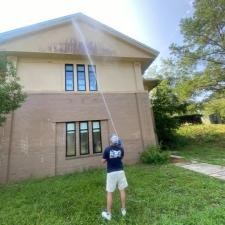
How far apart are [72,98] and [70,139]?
2170mm

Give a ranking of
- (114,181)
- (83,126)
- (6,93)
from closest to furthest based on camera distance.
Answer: (114,181) < (6,93) < (83,126)

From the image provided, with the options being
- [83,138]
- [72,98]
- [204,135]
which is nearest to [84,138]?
[83,138]

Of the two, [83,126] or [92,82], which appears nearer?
[83,126]

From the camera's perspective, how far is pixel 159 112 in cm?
1558

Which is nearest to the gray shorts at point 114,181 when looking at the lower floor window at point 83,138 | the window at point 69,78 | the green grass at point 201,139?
the lower floor window at point 83,138

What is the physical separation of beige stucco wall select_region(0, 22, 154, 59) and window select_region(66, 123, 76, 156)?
13.1ft

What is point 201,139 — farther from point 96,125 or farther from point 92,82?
point 92,82

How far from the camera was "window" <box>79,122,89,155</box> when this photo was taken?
35.7 feet

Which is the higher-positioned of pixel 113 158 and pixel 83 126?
pixel 83 126

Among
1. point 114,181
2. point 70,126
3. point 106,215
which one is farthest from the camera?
point 70,126

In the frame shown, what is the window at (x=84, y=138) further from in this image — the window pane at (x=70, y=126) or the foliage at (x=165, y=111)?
the foliage at (x=165, y=111)

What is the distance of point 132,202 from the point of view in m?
5.62

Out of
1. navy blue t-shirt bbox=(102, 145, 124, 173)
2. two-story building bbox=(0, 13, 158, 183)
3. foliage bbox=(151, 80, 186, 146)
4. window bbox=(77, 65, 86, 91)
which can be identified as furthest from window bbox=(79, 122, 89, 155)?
foliage bbox=(151, 80, 186, 146)

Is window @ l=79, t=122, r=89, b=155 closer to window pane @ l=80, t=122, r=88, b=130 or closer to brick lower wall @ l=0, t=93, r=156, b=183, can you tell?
window pane @ l=80, t=122, r=88, b=130
